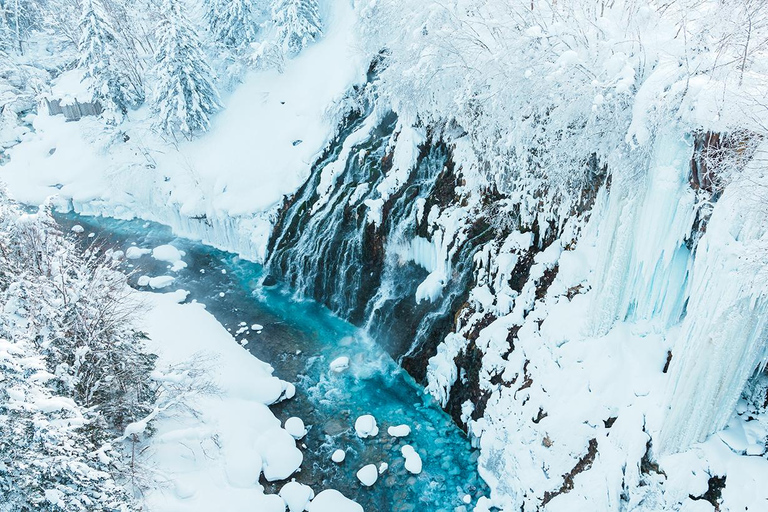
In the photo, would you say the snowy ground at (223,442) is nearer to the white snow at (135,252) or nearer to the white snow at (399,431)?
the white snow at (399,431)

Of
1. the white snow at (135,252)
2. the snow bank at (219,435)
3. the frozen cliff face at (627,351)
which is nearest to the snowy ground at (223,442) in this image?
the snow bank at (219,435)

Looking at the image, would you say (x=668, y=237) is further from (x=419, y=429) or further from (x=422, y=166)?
(x=422, y=166)

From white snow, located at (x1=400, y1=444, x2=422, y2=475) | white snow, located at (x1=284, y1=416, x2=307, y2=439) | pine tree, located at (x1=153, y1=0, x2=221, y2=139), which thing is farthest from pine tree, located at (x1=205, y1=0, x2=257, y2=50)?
white snow, located at (x1=400, y1=444, x2=422, y2=475)

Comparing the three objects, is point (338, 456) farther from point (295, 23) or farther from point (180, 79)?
point (295, 23)

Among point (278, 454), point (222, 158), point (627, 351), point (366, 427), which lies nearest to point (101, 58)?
point (222, 158)

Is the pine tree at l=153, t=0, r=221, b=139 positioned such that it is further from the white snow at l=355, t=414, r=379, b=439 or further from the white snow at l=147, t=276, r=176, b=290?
the white snow at l=355, t=414, r=379, b=439
